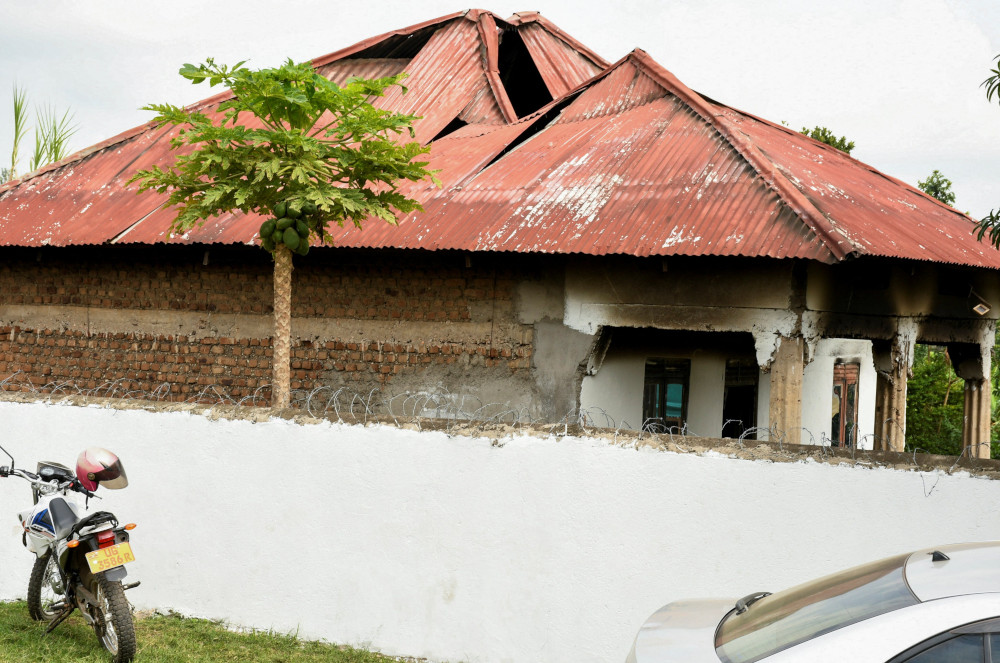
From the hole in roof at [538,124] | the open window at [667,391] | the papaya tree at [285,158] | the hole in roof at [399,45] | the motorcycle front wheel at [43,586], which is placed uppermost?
the hole in roof at [399,45]

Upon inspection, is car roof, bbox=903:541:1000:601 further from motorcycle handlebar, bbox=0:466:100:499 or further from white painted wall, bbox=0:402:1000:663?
motorcycle handlebar, bbox=0:466:100:499

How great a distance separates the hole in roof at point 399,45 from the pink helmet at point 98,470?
10535 mm

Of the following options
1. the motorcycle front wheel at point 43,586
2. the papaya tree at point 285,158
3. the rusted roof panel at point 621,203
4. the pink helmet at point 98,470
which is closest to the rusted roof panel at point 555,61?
the rusted roof panel at point 621,203

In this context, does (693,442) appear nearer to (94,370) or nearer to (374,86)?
(374,86)

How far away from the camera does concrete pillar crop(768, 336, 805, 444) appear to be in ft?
28.6

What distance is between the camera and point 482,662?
4867 millimetres

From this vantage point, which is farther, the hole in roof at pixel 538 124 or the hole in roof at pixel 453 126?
the hole in roof at pixel 453 126

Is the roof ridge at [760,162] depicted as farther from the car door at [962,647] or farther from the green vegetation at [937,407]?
the green vegetation at [937,407]

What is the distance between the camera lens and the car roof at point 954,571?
2.61 m

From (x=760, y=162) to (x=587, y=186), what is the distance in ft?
5.73

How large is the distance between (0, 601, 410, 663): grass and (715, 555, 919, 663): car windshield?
2.44 meters

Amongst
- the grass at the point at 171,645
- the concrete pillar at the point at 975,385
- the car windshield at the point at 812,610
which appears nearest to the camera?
the car windshield at the point at 812,610

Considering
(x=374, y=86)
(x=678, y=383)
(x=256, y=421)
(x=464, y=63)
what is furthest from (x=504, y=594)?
(x=464, y=63)

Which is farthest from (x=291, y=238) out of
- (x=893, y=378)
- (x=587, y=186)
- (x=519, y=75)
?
Answer: (x=519, y=75)
